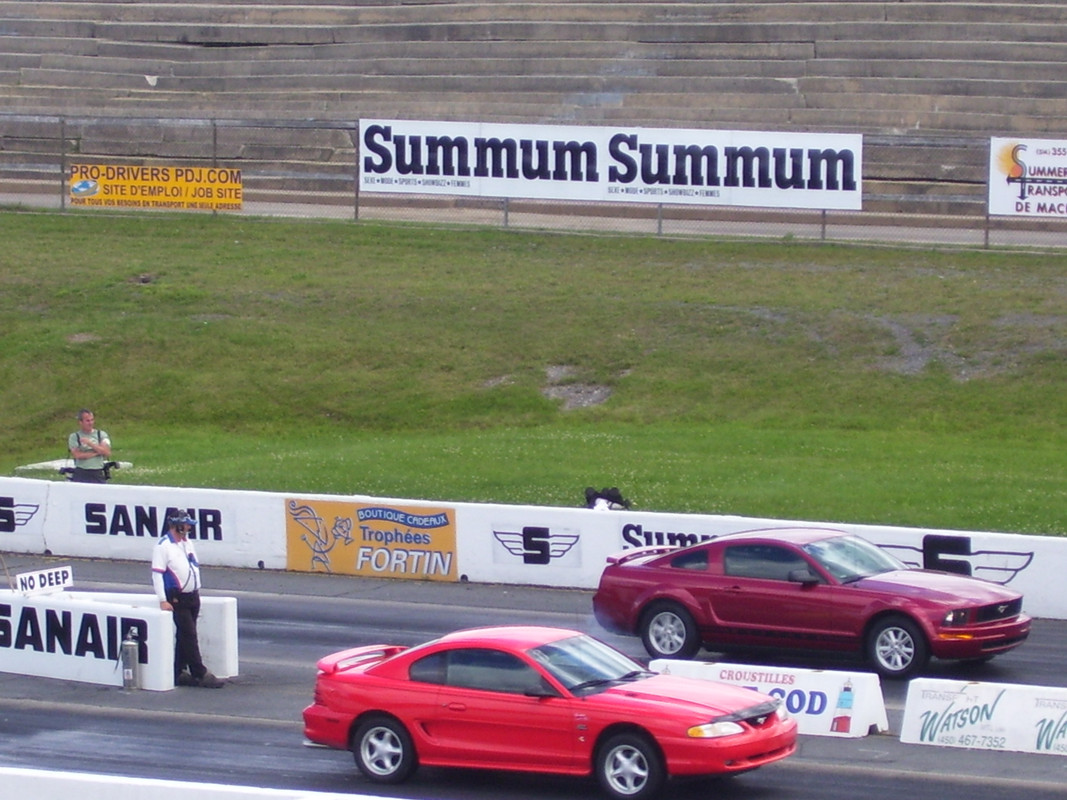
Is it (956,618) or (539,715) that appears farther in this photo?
(956,618)

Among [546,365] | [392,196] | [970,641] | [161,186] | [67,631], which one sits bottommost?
[67,631]

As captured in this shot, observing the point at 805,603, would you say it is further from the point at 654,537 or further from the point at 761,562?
the point at 654,537

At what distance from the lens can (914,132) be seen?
38.4 m

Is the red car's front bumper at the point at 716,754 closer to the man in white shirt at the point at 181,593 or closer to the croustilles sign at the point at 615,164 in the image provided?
the man in white shirt at the point at 181,593

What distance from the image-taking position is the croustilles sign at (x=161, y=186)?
38312mm

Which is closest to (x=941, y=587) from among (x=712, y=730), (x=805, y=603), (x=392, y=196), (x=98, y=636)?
(x=805, y=603)

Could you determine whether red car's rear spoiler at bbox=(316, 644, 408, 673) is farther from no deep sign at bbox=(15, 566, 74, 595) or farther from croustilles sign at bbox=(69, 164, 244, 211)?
croustilles sign at bbox=(69, 164, 244, 211)

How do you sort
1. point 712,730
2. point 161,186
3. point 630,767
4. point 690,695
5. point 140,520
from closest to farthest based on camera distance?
point 712,730 → point 630,767 → point 690,695 → point 140,520 → point 161,186

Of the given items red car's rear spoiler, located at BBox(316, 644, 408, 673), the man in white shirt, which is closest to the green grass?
the man in white shirt

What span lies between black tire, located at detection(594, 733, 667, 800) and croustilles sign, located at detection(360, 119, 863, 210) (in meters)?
25.7

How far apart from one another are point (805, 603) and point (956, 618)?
1420 mm

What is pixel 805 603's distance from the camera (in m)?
14.3

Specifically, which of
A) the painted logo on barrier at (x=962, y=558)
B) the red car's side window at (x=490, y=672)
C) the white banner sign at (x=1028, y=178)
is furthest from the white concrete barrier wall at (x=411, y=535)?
the white banner sign at (x=1028, y=178)

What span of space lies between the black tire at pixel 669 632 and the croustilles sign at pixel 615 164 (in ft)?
68.9
